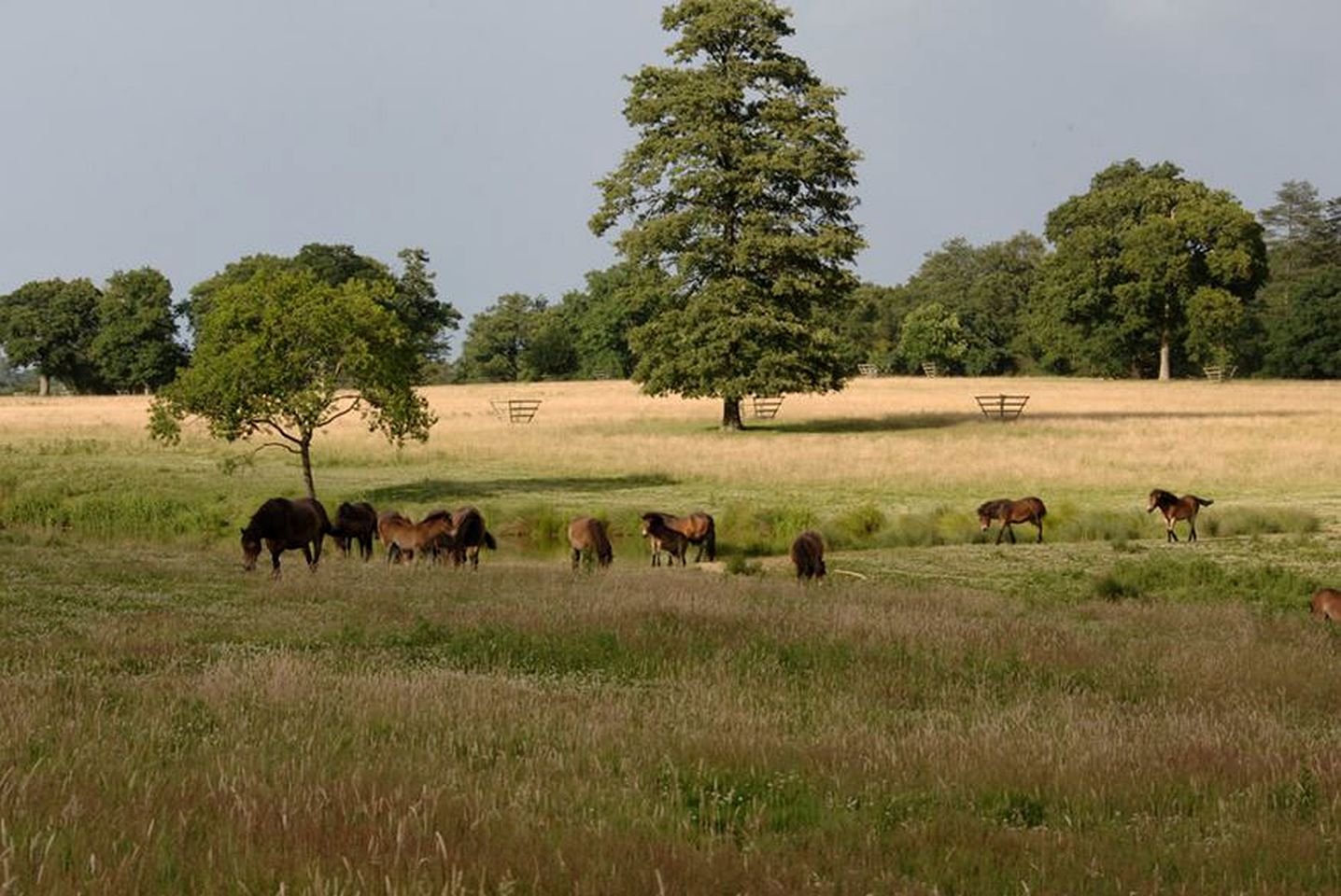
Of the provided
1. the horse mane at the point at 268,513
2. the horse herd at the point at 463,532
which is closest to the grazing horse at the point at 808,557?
the horse herd at the point at 463,532

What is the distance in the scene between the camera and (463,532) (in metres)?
25.0

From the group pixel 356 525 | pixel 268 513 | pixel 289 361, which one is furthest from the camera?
pixel 289 361

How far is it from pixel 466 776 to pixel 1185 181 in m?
116

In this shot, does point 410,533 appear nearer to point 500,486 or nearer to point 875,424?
point 500,486

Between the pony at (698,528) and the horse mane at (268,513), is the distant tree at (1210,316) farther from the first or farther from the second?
the horse mane at (268,513)

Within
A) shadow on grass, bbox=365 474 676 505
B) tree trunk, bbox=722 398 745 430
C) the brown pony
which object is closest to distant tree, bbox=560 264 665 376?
tree trunk, bbox=722 398 745 430

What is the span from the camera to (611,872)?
187 inches

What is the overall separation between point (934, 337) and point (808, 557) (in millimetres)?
114207

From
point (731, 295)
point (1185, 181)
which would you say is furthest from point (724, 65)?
point (1185, 181)

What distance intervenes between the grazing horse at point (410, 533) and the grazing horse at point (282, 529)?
2472mm

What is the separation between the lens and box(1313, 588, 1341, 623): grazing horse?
1691 centimetres

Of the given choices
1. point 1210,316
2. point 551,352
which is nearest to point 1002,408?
point 1210,316

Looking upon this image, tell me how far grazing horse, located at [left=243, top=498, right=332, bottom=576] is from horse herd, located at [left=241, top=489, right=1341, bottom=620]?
0.02 m

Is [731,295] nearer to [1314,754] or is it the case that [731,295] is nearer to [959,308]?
[1314,754]
